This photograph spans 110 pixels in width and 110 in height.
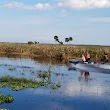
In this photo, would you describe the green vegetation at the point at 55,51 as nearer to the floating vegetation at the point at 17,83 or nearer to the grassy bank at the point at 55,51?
the grassy bank at the point at 55,51

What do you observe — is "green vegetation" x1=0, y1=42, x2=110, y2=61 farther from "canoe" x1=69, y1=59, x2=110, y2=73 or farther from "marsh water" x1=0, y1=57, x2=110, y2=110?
"marsh water" x1=0, y1=57, x2=110, y2=110

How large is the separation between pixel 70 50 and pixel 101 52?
267 inches

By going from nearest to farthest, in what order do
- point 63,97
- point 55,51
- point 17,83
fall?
point 63,97 < point 17,83 < point 55,51

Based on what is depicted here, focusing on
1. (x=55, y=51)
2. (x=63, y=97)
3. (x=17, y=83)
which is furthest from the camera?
(x=55, y=51)

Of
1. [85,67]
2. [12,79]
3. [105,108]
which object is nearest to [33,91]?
[12,79]

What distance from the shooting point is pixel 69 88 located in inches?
1054

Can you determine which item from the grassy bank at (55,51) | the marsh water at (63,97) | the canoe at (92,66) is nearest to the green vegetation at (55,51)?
the grassy bank at (55,51)

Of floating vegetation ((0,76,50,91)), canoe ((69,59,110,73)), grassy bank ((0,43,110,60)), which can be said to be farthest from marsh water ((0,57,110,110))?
grassy bank ((0,43,110,60))

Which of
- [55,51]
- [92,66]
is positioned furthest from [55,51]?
[92,66]

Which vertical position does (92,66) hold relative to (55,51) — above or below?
below

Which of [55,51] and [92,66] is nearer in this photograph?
[92,66]

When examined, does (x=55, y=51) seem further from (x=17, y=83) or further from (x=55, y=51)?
(x=17, y=83)

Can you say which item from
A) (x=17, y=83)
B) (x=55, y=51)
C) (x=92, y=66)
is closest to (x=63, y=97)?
(x=17, y=83)

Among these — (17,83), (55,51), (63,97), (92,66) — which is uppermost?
(55,51)
